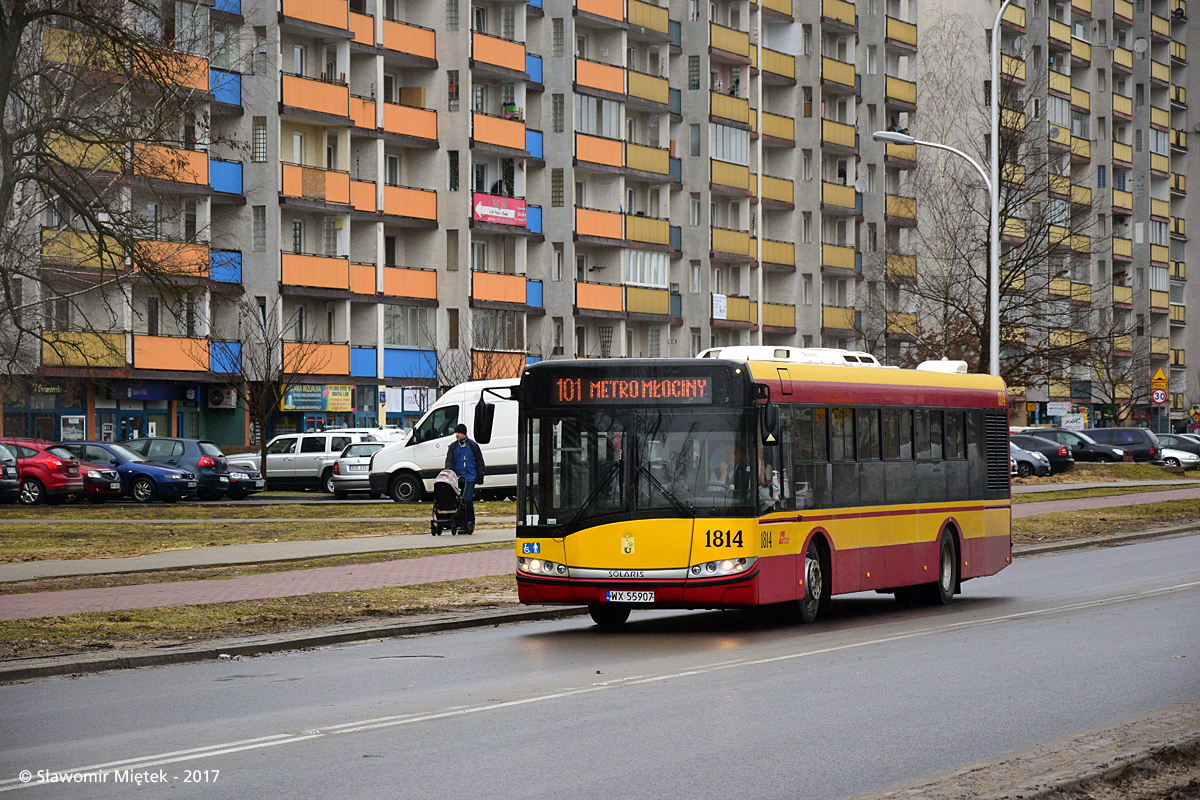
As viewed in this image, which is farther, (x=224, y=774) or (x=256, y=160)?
(x=256, y=160)

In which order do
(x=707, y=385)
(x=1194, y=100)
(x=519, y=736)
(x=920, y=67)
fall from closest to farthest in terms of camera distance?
(x=519, y=736) → (x=707, y=385) → (x=920, y=67) → (x=1194, y=100)

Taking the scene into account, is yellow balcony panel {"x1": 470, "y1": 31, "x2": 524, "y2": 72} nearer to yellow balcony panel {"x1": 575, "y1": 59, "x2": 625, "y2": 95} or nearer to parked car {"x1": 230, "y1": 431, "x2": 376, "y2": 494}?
yellow balcony panel {"x1": 575, "y1": 59, "x2": 625, "y2": 95}

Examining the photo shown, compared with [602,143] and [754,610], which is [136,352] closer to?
[602,143]

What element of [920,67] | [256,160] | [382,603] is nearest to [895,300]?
[256,160]

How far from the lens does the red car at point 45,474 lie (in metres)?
41.3

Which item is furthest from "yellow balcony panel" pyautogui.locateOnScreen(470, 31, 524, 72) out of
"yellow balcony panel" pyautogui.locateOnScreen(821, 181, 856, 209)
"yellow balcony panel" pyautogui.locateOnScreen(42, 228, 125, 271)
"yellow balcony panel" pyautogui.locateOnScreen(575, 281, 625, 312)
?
"yellow balcony panel" pyautogui.locateOnScreen(821, 181, 856, 209)

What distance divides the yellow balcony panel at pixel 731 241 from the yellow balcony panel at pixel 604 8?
11.5m

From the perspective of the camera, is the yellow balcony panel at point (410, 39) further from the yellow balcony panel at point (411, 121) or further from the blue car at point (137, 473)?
the blue car at point (137, 473)

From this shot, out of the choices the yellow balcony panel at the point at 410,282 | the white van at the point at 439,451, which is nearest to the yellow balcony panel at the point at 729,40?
the yellow balcony panel at the point at 410,282

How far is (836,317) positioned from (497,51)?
94.4ft

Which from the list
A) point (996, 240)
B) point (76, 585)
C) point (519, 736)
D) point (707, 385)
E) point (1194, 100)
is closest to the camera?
point (519, 736)

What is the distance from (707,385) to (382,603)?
4.49 meters

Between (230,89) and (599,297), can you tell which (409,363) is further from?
(230,89)

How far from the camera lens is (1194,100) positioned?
123 metres
